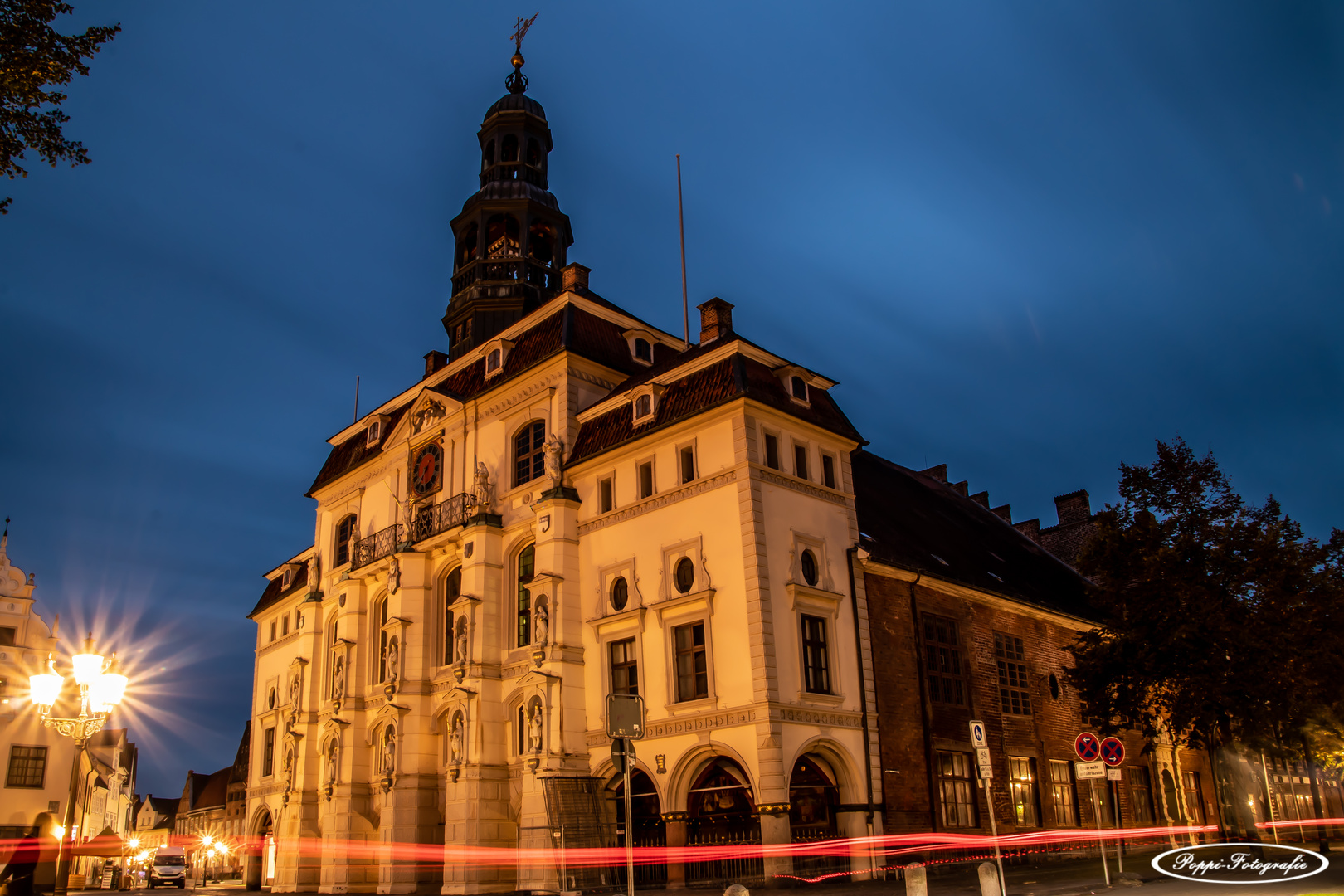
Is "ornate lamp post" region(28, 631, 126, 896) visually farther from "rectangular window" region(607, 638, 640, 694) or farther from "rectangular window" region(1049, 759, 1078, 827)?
"rectangular window" region(1049, 759, 1078, 827)

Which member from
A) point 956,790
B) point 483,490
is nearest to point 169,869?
point 483,490

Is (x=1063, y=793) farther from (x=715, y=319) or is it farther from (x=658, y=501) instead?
(x=715, y=319)

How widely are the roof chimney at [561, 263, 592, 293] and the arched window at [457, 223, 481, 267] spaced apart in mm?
7972

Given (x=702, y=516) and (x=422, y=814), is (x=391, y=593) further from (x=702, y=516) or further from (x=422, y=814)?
(x=702, y=516)

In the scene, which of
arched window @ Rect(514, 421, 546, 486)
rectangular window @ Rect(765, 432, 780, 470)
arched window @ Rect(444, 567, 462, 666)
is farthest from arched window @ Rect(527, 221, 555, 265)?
rectangular window @ Rect(765, 432, 780, 470)

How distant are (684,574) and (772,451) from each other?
13.0ft

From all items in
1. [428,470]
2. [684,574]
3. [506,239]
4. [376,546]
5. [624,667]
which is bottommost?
[624,667]

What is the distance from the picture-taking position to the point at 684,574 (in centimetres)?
2689

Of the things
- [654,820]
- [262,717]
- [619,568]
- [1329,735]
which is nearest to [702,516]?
[619,568]

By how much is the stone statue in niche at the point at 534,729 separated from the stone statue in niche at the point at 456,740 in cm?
313

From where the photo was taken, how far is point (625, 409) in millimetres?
29984

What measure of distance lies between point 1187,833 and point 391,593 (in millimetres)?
29333

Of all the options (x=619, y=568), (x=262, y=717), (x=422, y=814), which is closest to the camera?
(x=619, y=568)

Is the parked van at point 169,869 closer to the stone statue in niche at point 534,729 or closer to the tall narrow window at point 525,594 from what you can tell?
the tall narrow window at point 525,594
